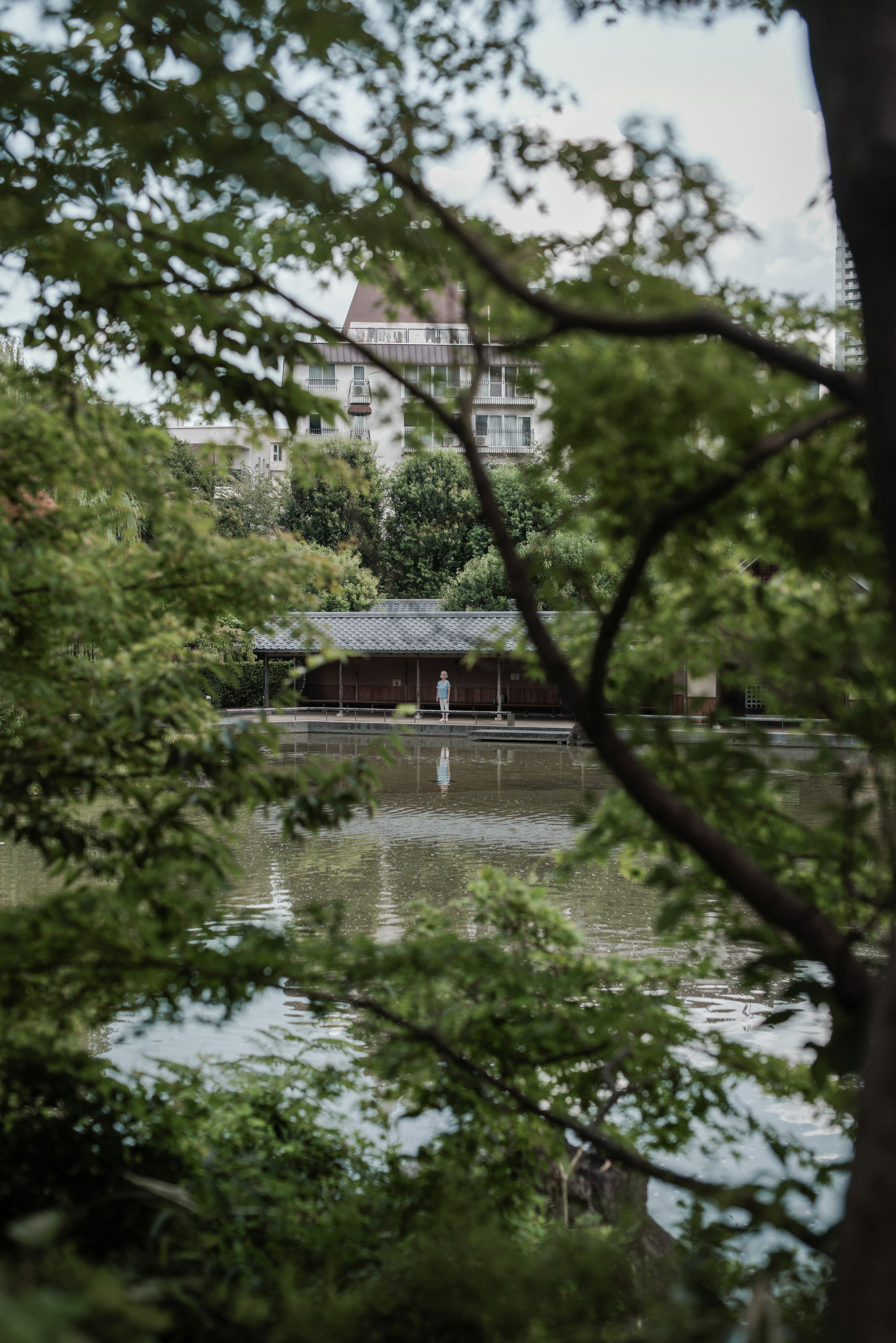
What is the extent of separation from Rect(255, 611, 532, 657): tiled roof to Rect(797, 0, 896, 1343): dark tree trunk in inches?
965

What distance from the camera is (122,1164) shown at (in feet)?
7.80

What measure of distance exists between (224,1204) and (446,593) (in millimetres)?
30733

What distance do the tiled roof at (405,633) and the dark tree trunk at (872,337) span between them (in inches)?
965

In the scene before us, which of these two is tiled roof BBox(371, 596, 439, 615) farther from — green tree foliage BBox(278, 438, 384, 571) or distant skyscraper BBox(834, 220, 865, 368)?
distant skyscraper BBox(834, 220, 865, 368)

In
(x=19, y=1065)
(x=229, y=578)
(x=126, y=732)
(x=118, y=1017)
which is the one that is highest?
(x=229, y=578)

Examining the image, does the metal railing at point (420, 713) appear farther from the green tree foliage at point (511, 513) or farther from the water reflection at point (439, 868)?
the water reflection at point (439, 868)

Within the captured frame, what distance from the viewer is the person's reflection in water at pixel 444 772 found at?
1688cm

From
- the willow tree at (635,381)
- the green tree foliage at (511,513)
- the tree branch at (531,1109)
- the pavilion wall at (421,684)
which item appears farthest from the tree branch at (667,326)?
the pavilion wall at (421,684)

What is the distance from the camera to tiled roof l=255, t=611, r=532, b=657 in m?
28.1

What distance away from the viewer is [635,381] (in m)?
1.76

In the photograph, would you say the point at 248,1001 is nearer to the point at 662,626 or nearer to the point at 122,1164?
the point at 122,1164

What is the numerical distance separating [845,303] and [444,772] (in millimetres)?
16293

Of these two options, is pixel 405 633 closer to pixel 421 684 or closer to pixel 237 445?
pixel 421 684

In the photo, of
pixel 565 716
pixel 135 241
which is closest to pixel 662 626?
pixel 135 241
